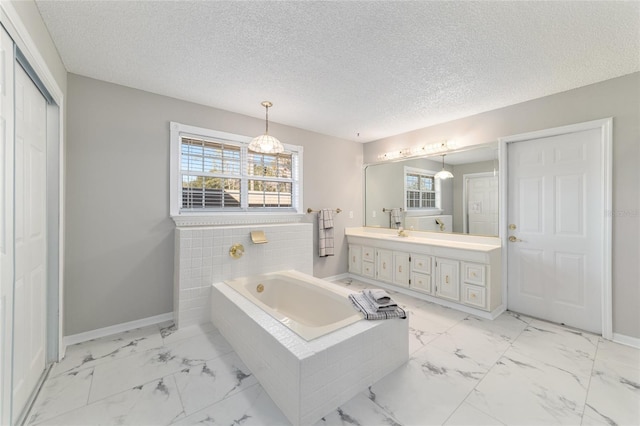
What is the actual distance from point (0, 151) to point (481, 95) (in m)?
3.61

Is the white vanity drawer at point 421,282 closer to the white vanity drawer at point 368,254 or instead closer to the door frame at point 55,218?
the white vanity drawer at point 368,254

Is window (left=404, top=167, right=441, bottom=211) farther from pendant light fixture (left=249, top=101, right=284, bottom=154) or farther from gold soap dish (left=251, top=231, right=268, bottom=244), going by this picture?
gold soap dish (left=251, top=231, right=268, bottom=244)

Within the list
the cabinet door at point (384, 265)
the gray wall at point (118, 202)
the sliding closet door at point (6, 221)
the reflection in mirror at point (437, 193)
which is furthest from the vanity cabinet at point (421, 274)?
the sliding closet door at point (6, 221)

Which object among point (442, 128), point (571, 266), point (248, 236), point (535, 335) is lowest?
point (535, 335)

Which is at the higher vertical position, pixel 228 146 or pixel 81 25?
pixel 81 25

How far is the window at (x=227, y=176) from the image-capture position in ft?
9.45

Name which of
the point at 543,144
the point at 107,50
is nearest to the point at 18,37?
the point at 107,50

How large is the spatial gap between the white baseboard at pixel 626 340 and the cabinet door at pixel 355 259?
2.79 meters

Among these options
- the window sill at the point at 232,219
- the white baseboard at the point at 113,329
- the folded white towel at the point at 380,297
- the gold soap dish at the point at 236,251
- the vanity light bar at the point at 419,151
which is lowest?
the white baseboard at the point at 113,329

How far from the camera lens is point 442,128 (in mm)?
3543

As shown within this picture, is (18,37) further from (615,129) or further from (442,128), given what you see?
(615,129)

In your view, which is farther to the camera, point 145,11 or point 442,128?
point 442,128

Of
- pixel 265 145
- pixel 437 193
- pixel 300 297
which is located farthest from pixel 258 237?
pixel 437 193

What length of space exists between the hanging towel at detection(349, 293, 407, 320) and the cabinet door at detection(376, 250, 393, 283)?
182 cm
